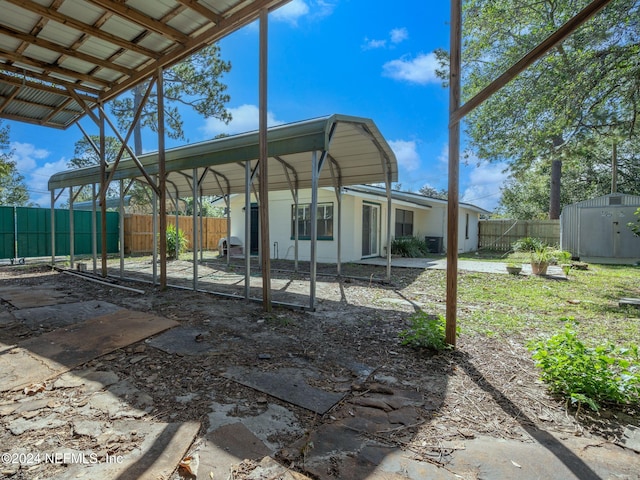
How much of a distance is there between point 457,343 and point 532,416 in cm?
140

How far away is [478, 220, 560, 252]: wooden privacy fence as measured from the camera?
1744 centimetres

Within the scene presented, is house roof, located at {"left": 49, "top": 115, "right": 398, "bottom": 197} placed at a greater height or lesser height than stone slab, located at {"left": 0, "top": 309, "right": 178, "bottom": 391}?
greater

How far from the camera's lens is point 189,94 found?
1603 centimetres

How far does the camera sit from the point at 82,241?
13.3m

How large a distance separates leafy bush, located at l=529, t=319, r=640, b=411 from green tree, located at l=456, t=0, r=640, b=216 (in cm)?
598

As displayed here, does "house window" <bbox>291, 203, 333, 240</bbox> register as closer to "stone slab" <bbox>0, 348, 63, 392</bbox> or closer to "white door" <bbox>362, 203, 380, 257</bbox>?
"white door" <bbox>362, 203, 380, 257</bbox>

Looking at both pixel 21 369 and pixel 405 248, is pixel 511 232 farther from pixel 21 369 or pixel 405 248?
pixel 21 369

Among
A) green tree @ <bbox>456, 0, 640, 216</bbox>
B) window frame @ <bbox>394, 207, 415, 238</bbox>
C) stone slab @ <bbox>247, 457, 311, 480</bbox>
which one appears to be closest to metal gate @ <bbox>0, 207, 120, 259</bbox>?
window frame @ <bbox>394, 207, 415, 238</bbox>

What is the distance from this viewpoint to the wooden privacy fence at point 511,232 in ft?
57.2

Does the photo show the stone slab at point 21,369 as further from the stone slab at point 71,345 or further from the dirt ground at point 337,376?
the dirt ground at point 337,376

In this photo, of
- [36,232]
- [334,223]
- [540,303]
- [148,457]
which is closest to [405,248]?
[334,223]

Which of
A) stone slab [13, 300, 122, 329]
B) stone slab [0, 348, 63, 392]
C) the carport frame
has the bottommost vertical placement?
stone slab [0, 348, 63, 392]

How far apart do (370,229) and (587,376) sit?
10.5 metres

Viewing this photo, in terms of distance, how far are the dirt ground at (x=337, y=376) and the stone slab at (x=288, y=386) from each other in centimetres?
7
